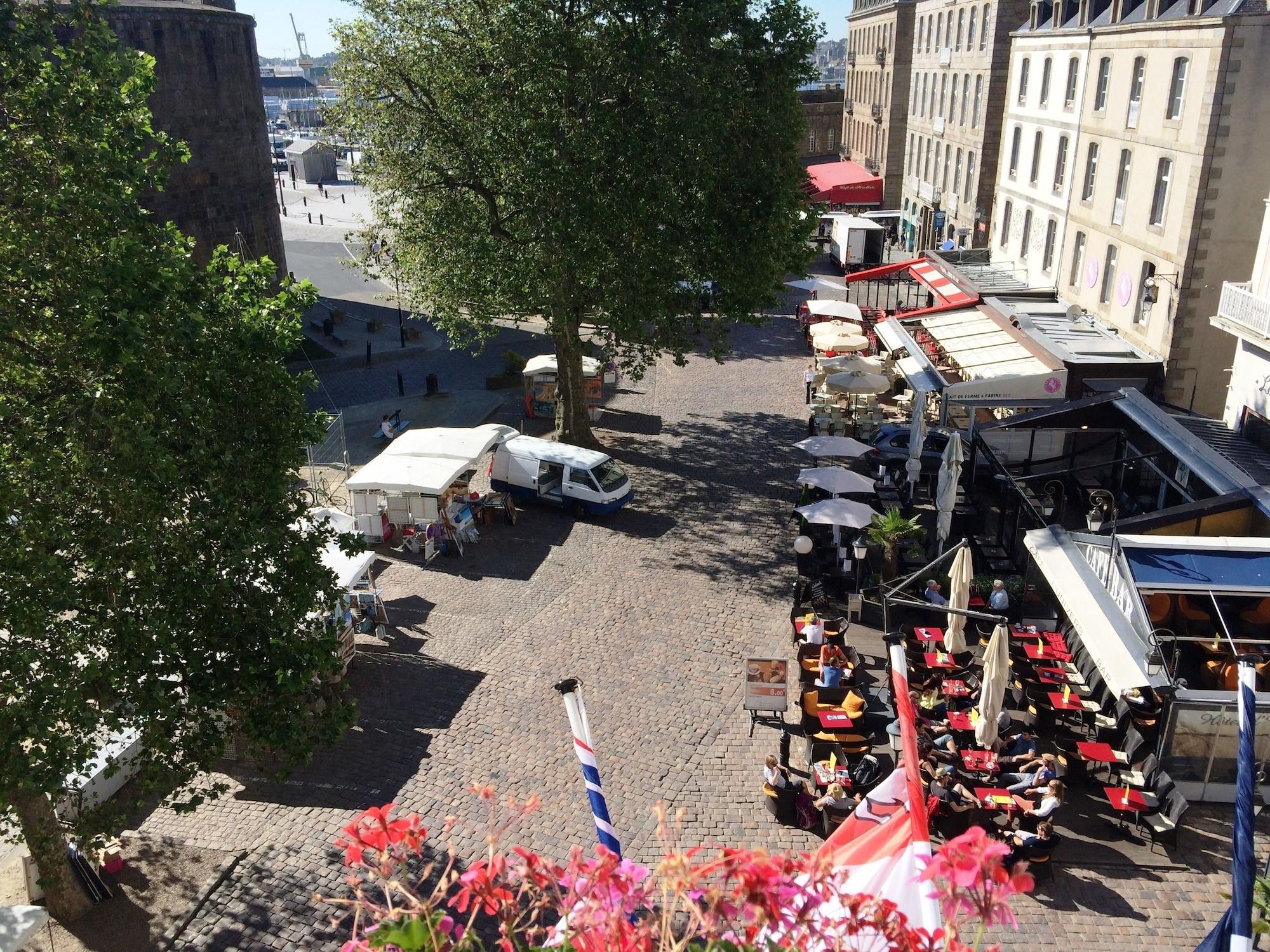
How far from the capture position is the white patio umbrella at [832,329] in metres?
29.9

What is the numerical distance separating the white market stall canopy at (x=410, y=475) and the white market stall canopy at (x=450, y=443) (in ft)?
0.53

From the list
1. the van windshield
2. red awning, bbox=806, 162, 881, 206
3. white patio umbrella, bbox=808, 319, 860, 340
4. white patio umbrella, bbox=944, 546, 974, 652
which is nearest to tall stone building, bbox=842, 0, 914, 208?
red awning, bbox=806, 162, 881, 206

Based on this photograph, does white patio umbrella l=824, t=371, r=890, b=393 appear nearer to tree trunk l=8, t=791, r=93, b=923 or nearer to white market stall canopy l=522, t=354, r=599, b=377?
white market stall canopy l=522, t=354, r=599, b=377

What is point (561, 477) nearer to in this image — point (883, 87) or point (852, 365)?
point (852, 365)

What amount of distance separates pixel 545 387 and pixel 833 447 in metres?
9.35

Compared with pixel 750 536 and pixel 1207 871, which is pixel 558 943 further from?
pixel 750 536

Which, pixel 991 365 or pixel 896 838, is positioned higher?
pixel 896 838

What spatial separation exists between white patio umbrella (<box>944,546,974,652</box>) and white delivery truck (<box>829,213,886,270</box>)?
32.9 meters

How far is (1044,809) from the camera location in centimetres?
1182

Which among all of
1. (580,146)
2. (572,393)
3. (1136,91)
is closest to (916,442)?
(572,393)

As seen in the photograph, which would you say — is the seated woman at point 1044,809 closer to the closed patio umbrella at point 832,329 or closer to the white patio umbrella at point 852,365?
the white patio umbrella at point 852,365

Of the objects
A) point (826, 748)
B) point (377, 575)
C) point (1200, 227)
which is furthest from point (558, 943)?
point (1200, 227)

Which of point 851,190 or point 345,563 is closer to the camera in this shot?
point 345,563

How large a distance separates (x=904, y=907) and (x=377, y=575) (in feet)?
47.1
